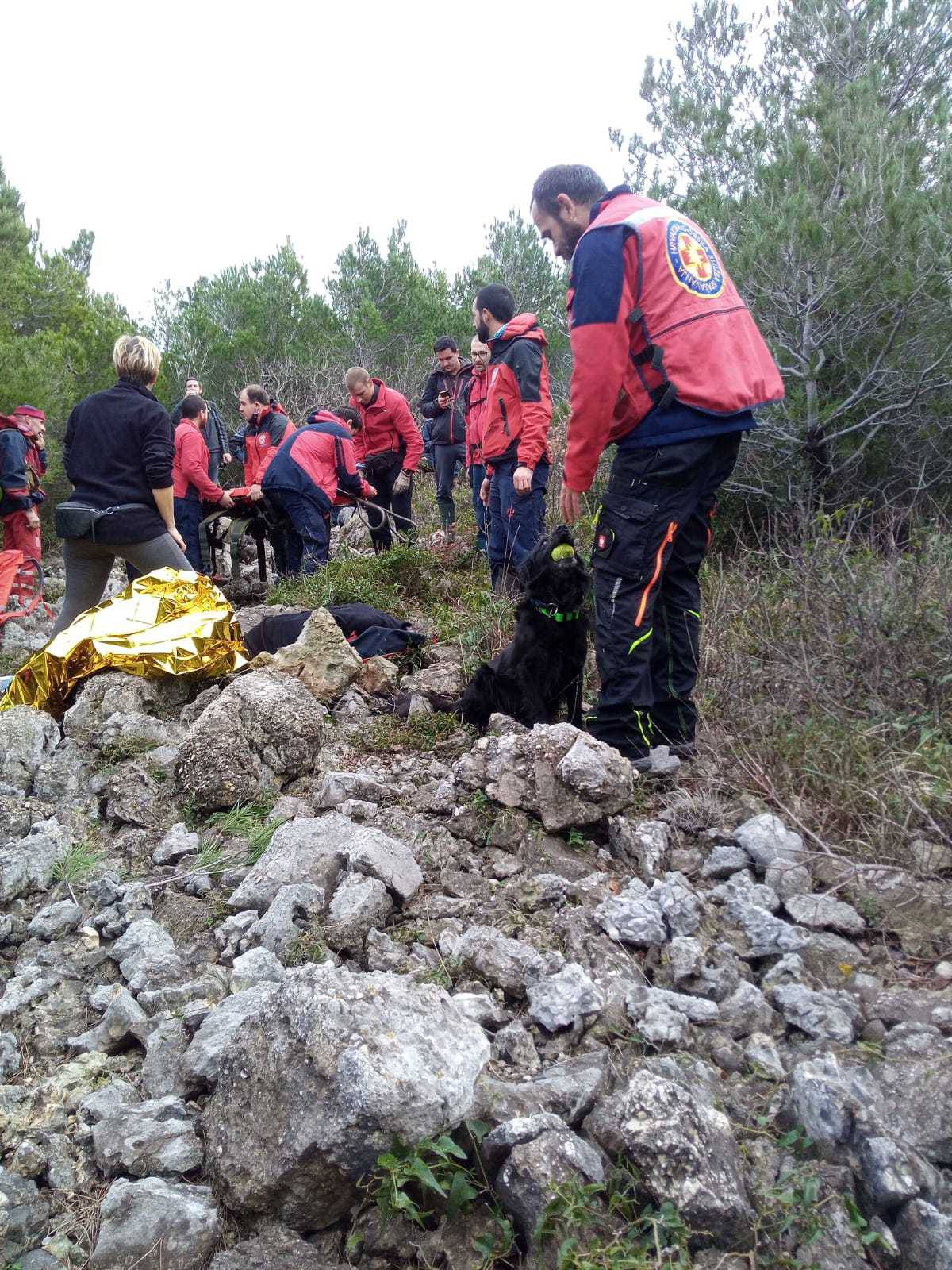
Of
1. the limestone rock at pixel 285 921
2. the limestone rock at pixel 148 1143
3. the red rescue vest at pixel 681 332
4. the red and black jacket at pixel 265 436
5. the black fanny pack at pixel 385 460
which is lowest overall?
the limestone rock at pixel 285 921

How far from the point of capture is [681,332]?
3.17 m

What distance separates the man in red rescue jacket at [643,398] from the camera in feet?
10.3

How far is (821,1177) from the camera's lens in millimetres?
→ 1700

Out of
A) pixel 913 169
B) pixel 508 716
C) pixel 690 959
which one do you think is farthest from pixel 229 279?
pixel 690 959

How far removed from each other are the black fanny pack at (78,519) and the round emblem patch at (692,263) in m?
3.28

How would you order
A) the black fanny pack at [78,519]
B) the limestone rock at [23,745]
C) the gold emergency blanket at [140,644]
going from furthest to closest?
the black fanny pack at [78,519] < the gold emergency blanket at [140,644] < the limestone rock at [23,745]

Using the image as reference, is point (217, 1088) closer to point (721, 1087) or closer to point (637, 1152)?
point (637, 1152)

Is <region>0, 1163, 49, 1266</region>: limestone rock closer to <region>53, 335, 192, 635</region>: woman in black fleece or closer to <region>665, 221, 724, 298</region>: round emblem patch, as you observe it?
<region>665, 221, 724, 298</region>: round emblem patch

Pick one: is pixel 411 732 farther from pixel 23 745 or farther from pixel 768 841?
pixel 768 841

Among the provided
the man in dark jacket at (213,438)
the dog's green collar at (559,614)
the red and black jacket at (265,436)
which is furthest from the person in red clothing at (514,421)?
the man in dark jacket at (213,438)

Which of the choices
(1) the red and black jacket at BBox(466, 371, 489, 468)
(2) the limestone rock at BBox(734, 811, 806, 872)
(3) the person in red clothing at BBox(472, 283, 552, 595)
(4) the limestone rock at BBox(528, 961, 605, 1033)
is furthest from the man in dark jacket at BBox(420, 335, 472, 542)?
(4) the limestone rock at BBox(528, 961, 605, 1033)

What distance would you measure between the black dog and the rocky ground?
0.57m

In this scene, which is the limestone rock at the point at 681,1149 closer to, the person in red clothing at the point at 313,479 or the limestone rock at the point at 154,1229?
the limestone rock at the point at 154,1229

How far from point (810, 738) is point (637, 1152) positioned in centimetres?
173
